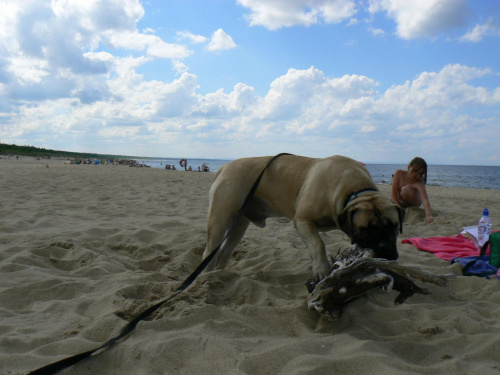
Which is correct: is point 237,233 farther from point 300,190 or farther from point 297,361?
point 297,361

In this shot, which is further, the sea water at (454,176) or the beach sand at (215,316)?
the sea water at (454,176)

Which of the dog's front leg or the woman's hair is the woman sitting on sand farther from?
the dog's front leg

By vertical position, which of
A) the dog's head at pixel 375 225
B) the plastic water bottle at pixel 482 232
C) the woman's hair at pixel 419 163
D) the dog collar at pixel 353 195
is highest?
the woman's hair at pixel 419 163

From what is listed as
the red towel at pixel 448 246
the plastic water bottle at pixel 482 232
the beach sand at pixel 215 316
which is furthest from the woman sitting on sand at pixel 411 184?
the beach sand at pixel 215 316

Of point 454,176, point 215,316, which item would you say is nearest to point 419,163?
point 215,316

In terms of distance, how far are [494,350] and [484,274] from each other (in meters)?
1.87

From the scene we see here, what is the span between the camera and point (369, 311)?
2.82m

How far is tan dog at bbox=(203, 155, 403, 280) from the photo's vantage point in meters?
2.90

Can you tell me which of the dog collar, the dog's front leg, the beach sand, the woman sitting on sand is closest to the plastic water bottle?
the beach sand

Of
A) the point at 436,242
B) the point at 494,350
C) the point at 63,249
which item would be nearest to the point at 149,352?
the point at 494,350

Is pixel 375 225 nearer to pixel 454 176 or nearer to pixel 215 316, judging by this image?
pixel 215 316

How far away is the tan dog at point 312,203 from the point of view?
290cm

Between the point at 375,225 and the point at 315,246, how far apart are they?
58cm

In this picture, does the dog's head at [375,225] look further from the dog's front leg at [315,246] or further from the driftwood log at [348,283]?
the dog's front leg at [315,246]
